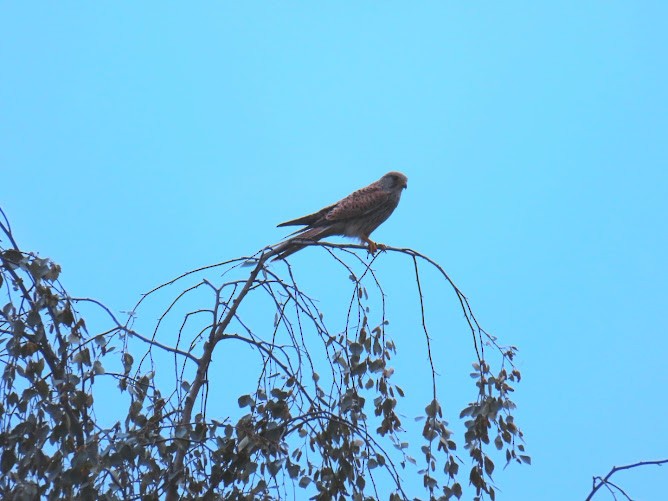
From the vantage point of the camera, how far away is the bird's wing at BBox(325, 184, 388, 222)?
6281 mm

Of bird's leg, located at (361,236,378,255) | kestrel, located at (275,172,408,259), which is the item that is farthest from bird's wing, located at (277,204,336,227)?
bird's leg, located at (361,236,378,255)

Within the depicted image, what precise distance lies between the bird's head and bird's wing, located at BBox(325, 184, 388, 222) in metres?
0.12

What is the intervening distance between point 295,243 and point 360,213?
2285 mm

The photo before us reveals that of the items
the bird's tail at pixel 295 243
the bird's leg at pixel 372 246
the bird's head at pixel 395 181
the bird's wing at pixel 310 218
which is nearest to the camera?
the bird's tail at pixel 295 243

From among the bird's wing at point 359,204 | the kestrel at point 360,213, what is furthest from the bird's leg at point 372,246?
the bird's wing at point 359,204

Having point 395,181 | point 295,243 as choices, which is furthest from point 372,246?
point 295,243

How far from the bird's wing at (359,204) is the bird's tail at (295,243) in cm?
13

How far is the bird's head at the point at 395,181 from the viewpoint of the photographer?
7047 mm

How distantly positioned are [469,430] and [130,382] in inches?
52.6

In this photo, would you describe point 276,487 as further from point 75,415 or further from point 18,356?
point 18,356

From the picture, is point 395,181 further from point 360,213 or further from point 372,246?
point 372,246

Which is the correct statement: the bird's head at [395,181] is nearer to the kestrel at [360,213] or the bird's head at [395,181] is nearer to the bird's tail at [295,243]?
the kestrel at [360,213]

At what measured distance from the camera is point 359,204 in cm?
657

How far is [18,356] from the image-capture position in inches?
119
